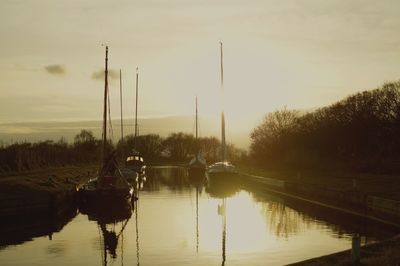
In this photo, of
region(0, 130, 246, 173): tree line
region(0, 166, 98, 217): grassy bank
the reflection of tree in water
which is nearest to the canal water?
the reflection of tree in water

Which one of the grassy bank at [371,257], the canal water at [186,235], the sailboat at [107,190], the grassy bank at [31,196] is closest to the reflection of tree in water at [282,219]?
the canal water at [186,235]

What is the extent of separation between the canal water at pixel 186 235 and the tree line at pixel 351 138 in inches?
878

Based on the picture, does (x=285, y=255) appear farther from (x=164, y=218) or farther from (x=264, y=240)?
(x=164, y=218)

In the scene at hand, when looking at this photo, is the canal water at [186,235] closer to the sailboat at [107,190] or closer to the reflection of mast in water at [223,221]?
the reflection of mast in water at [223,221]

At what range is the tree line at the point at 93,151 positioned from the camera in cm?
5472

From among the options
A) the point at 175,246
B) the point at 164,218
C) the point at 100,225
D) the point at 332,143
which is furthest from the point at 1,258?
the point at 332,143

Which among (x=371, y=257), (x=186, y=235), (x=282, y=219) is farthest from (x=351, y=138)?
(x=371, y=257)

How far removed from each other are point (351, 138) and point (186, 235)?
47495 millimetres

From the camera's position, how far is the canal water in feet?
76.4

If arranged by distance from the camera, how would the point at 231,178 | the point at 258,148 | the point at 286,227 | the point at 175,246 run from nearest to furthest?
the point at 175,246 < the point at 286,227 < the point at 231,178 < the point at 258,148

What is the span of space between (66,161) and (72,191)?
3186 cm

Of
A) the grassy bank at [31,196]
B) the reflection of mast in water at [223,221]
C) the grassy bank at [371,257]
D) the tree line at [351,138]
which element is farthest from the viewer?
the tree line at [351,138]

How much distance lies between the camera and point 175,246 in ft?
85.8

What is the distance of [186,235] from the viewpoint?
29.4m
